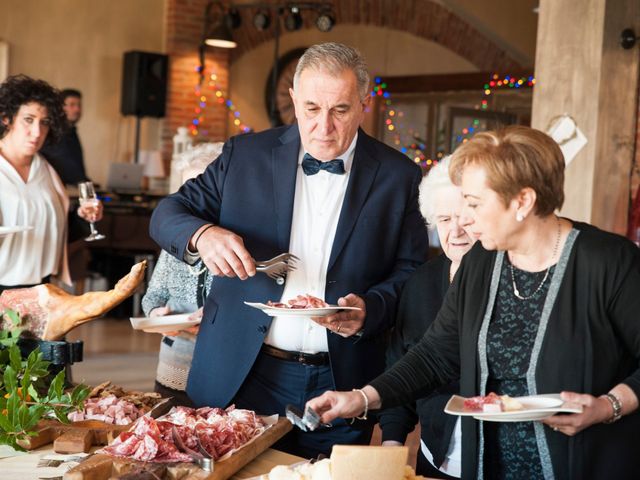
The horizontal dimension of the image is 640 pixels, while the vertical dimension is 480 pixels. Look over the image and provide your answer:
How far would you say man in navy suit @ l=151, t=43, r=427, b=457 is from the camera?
260cm

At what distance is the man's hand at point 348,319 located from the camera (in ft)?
8.20

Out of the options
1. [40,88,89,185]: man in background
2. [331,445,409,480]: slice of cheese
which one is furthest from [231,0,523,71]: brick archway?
[331,445,409,480]: slice of cheese

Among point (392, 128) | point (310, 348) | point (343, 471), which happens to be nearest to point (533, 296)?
point (343, 471)

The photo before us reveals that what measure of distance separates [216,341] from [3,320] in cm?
58

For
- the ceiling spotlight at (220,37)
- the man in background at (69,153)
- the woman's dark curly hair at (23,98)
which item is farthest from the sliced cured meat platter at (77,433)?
the ceiling spotlight at (220,37)

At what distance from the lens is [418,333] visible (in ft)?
8.56

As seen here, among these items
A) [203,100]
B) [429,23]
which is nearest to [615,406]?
[203,100]

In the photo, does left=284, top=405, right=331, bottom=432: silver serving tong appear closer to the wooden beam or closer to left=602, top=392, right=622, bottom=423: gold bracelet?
left=602, top=392, right=622, bottom=423: gold bracelet

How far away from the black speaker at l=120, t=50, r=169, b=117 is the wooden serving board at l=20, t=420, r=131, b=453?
9026mm

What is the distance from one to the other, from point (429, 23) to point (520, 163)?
11.2m

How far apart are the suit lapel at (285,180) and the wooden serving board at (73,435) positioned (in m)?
0.70

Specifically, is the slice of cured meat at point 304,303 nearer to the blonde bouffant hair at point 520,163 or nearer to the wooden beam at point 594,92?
the blonde bouffant hair at point 520,163

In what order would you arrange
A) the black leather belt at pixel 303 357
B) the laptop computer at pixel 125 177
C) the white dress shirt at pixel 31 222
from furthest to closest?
1. the laptop computer at pixel 125 177
2. the white dress shirt at pixel 31 222
3. the black leather belt at pixel 303 357

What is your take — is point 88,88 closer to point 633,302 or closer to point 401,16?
point 401,16
